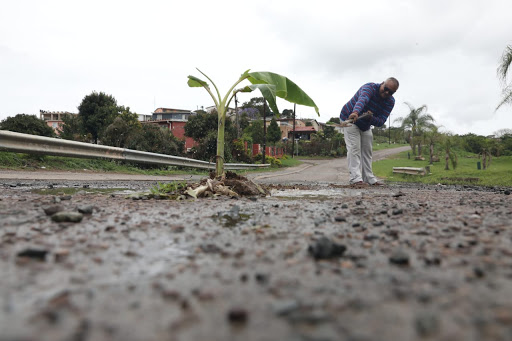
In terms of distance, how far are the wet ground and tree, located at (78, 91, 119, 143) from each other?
3992 centimetres

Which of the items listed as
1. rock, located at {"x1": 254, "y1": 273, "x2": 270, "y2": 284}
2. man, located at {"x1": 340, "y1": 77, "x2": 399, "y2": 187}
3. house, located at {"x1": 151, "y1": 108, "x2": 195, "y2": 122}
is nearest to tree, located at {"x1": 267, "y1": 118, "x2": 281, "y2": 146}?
house, located at {"x1": 151, "y1": 108, "x2": 195, "y2": 122}

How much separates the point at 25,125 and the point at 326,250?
1572 cm

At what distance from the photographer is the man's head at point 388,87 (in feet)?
21.1

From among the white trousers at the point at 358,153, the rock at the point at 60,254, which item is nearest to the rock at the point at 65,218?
the rock at the point at 60,254

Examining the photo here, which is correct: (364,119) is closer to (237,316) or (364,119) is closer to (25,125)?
(237,316)

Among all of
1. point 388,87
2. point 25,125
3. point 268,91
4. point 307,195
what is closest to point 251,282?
point 307,195

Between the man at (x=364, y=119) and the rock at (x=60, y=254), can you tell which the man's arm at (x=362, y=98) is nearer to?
the man at (x=364, y=119)

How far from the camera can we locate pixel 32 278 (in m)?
1.02

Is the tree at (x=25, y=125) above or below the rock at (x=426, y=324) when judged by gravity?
above

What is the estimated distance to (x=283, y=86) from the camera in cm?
489

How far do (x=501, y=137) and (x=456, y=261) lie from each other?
32726 millimetres

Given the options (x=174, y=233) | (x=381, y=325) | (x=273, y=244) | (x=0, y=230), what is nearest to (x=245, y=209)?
(x=174, y=233)

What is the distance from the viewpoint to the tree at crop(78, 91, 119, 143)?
38.2m

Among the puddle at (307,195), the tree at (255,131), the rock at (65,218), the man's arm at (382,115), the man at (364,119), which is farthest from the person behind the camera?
the tree at (255,131)
